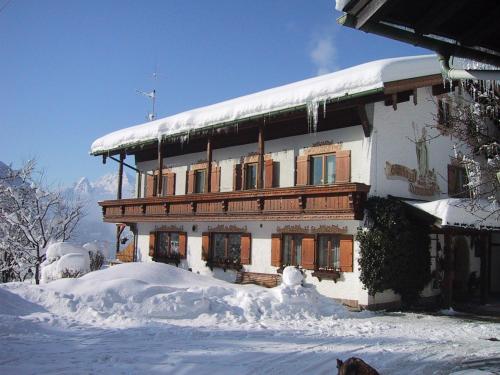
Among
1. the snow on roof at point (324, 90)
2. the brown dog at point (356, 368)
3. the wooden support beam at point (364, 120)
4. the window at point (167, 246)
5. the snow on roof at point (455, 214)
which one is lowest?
the brown dog at point (356, 368)

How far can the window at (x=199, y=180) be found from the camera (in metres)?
20.8

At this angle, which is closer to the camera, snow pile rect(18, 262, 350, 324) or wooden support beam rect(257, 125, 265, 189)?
snow pile rect(18, 262, 350, 324)

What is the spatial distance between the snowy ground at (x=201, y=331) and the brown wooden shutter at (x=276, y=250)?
2.88 meters

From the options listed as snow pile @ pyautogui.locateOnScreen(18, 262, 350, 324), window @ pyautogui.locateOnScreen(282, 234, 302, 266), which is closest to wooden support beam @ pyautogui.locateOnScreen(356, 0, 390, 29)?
snow pile @ pyautogui.locateOnScreen(18, 262, 350, 324)

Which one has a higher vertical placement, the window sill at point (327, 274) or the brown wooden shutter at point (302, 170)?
the brown wooden shutter at point (302, 170)

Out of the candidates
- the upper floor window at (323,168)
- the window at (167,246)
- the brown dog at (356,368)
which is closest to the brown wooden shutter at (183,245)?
the window at (167,246)

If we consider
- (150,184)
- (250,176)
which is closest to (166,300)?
(250,176)

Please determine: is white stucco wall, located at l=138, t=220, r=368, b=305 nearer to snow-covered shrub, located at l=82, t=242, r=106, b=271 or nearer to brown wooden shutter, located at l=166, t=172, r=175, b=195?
brown wooden shutter, located at l=166, t=172, r=175, b=195

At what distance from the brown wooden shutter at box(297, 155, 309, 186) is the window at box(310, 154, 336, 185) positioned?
0.18 meters

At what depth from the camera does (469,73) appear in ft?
12.1

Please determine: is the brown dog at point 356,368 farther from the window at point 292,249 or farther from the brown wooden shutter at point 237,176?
the brown wooden shutter at point 237,176

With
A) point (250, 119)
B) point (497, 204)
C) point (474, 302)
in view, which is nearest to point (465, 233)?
point (497, 204)

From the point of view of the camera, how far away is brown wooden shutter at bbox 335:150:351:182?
49.2ft

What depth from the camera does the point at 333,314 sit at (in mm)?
12742
